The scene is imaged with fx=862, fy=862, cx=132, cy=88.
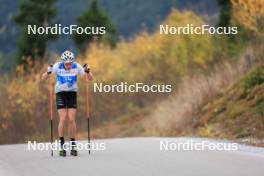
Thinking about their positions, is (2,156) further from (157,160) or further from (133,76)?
(133,76)

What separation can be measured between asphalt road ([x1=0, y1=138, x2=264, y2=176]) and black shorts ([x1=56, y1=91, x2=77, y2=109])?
37.9 inches

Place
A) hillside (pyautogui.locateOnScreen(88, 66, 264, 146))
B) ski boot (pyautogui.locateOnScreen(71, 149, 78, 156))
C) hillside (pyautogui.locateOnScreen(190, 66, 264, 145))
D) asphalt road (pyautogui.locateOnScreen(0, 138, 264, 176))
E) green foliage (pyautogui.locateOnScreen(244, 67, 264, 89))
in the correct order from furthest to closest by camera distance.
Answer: green foliage (pyautogui.locateOnScreen(244, 67, 264, 89)) → hillside (pyautogui.locateOnScreen(190, 66, 264, 145)) → hillside (pyautogui.locateOnScreen(88, 66, 264, 146)) → ski boot (pyautogui.locateOnScreen(71, 149, 78, 156)) → asphalt road (pyautogui.locateOnScreen(0, 138, 264, 176))

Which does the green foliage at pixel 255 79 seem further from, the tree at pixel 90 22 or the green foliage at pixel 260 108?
the tree at pixel 90 22

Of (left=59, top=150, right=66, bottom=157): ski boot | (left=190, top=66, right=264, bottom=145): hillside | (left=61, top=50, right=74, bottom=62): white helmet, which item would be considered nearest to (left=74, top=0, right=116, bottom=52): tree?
(left=190, top=66, right=264, bottom=145): hillside

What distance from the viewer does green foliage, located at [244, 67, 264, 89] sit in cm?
2448

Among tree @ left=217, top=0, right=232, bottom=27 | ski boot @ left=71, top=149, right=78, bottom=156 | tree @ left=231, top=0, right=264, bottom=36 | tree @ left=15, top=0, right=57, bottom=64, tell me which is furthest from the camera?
tree @ left=15, top=0, right=57, bottom=64

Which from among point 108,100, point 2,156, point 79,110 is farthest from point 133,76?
point 2,156

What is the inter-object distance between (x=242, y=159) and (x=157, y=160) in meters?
1.40

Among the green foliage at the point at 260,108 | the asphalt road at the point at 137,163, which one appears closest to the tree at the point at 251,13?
the green foliage at the point at 260,108

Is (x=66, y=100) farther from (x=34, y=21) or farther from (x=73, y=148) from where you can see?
(x=34, y=21)

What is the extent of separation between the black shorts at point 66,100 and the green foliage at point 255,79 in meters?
9.32

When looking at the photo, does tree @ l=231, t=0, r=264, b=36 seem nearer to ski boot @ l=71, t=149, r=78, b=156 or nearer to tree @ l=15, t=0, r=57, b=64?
ski boot @ l=71, t=149, r=78, b=156

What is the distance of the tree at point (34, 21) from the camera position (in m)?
76.9

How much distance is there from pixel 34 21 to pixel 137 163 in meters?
68.4
